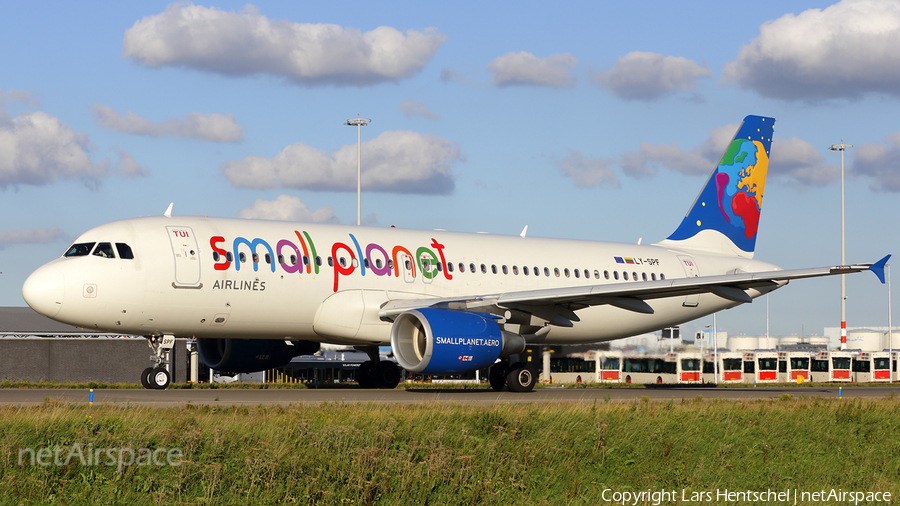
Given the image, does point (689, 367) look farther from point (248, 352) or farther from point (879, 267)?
point (248, 352)

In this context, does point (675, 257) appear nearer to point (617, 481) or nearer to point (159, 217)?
point (159, 217)

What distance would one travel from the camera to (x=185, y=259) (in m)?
20.8

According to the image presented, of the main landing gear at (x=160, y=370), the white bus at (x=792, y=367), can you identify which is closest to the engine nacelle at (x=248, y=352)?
the main landing gear at (x=160, y=370)

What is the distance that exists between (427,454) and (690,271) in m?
19.4

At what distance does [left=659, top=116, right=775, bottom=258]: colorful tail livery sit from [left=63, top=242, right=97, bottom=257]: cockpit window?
60.5ft

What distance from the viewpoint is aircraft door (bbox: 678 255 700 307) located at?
95.1 ft

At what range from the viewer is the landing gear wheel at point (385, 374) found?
2659 cm

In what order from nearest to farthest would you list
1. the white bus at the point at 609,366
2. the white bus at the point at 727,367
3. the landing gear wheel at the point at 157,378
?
1. the landing gear wheel at the point at 157,378
2. the white bus at the point at 609,366
3. the white bus at the point at 727,367

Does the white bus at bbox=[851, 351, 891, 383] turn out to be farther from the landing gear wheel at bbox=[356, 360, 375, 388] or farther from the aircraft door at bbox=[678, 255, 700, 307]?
the landing gear wheel at bbox=[356, 360, 375, 388]

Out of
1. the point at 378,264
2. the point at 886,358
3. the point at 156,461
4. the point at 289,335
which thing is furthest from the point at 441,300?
the point at 886,358

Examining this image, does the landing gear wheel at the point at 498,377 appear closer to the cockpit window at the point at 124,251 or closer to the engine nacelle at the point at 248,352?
the engine nacelle at the point at 248,352

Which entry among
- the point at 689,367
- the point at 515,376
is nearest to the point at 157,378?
the point at 515,376

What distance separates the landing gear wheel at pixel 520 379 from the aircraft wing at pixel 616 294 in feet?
5.06

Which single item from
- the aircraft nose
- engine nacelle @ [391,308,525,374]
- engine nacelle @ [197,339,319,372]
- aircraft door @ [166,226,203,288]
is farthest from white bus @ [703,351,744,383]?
the aircraft nose
